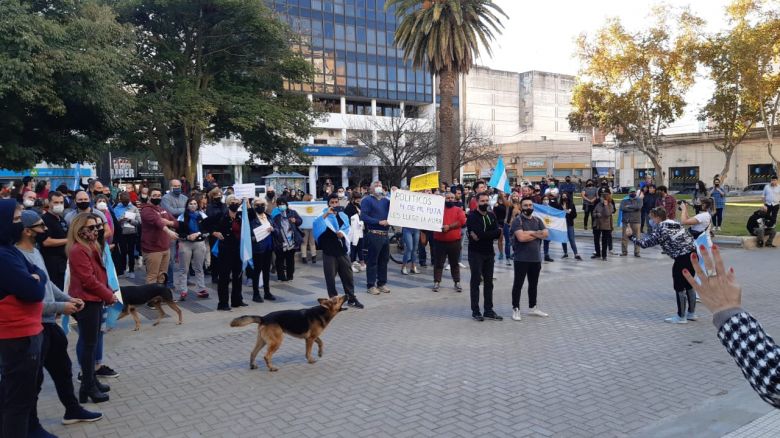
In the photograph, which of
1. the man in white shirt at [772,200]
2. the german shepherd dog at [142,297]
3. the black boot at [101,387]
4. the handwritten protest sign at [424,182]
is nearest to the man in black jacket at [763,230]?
the man in white shirt at [772,200]

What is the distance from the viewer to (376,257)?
1103 cm

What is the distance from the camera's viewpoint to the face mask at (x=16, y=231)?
4.01m

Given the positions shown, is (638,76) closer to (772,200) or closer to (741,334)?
(772,200)

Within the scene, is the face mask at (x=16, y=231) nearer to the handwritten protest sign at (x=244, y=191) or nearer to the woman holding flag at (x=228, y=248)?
the woman holding flag at (x=228, y=248)

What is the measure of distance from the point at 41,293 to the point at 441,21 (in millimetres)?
23633

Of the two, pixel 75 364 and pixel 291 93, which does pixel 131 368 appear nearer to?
pixel 75 364

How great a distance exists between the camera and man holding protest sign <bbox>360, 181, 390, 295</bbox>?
10914mm

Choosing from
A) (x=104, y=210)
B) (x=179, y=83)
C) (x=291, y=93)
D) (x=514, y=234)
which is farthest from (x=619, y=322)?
(x=291, y=93)

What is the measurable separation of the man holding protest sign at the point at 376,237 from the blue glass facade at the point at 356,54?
4896 cm

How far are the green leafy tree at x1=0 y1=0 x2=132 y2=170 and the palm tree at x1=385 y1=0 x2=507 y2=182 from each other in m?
12.6

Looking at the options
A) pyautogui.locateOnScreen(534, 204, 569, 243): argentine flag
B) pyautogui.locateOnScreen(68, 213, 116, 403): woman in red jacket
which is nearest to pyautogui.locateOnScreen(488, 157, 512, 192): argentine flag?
pyautogui.locateOnScreen(534, 204, 569, 243): argentine flag

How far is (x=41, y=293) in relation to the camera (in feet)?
13.1

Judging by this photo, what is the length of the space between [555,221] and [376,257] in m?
5.80

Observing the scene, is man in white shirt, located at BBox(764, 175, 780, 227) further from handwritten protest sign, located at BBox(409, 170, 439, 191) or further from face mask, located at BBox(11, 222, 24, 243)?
face mask, located at BBox(11, 222, 24, 243)
